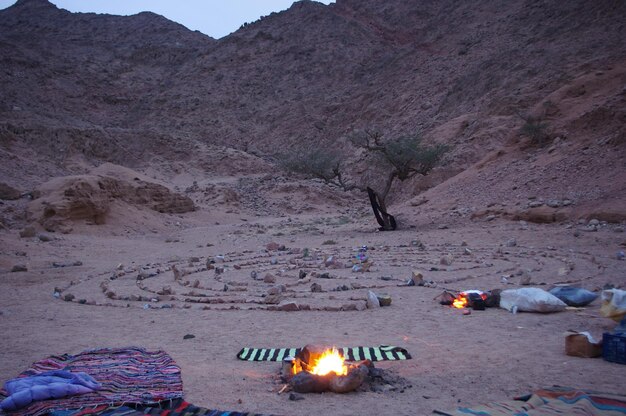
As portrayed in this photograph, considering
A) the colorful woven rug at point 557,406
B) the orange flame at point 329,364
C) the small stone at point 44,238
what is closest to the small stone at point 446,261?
the orange flame at point 329,364

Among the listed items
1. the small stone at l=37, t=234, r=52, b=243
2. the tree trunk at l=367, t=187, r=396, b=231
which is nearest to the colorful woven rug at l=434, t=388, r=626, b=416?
the tree trunk at l=367, t=187, r=396, b=231

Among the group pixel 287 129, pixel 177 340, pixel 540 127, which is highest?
pixel 287 129

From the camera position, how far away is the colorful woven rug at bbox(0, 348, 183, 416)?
144 inches

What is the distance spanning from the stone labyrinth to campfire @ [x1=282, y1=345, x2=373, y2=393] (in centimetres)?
269

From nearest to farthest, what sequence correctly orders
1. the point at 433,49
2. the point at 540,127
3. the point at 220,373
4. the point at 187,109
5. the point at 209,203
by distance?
the point at 220,373, the point at 540,127, the point at 209,203, the point at 433,49, the point at 187,109

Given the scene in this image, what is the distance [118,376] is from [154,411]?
86 centimetres

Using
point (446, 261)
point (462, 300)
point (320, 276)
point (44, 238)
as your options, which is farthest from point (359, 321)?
point (44, 238)

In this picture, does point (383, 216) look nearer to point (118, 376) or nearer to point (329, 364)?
point (329, 364)

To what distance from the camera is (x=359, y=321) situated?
20.6ft

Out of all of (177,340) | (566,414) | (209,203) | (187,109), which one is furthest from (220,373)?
(187,109)

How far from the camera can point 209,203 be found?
26.0 metres

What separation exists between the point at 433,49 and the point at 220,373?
43.2 metres

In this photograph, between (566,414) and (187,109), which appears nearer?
(566,414)

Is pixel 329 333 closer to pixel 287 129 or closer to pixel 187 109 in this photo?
pixel 287 129
